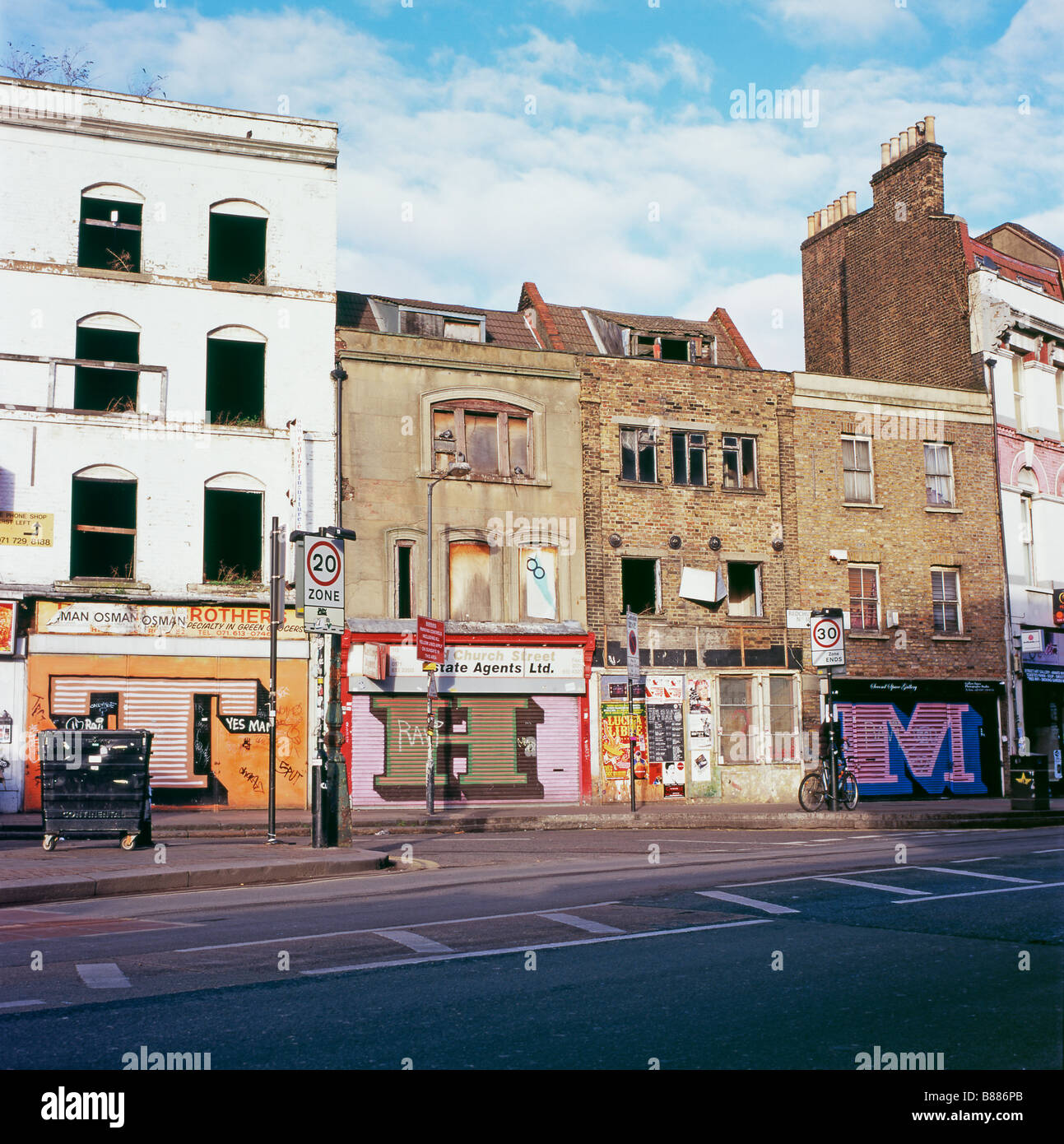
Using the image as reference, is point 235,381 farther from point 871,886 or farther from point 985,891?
point 985,891

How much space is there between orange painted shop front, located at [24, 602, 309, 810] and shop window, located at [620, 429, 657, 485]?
8.88 meters

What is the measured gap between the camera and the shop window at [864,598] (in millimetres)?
31266

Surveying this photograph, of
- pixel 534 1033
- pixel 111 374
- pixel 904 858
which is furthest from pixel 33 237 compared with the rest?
pixel 534 1033

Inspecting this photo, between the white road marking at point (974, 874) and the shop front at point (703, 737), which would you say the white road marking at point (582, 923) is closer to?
the white road marking at point (974, 874)

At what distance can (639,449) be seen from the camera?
1195 inches

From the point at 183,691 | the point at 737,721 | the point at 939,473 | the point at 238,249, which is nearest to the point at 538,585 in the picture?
the point at 737,721

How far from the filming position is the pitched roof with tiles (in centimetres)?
3023

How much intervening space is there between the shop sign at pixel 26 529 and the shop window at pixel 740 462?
51.4 ft

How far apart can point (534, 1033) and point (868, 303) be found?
34.3m

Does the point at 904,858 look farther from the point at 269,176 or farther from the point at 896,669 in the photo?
the point at 269,176

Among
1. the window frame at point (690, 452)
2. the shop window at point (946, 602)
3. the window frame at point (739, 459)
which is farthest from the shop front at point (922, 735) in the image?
the window frame at point (690, 452)

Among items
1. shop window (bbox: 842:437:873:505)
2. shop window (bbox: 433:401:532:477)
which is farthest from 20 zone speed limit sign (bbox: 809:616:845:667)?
shop window (bbox: 842:437:873:505)

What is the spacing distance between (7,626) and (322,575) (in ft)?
39.2

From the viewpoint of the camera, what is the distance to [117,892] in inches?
473
